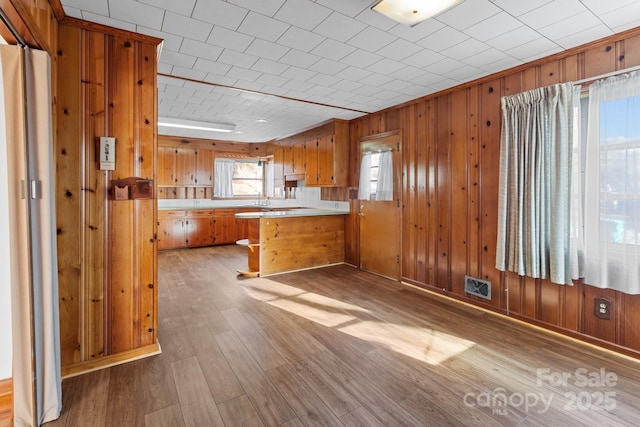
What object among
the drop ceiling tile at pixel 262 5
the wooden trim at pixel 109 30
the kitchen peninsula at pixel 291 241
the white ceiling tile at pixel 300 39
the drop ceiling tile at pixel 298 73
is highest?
the drop ceiling tile at pixel 298 73

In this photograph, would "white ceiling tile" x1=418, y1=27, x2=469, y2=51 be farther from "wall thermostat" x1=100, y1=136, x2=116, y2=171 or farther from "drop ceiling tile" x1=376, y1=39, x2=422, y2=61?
"wall thermostat" x1=100, y1=136, x2=116, y2=171

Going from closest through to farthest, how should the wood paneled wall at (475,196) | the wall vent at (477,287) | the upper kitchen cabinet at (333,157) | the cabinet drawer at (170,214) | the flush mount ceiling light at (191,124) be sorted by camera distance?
the wood paneled wall at (475,196) < the wall vent at (477,287) < the flush mount ceiling light at (191,124) < the upper kitchen cabinet at (333,157) < the cabinet drawer at (170,214)

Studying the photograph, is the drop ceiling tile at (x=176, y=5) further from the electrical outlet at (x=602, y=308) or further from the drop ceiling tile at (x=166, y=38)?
the electrical outlet at (x=602, y=308)

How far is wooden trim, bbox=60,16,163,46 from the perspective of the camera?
2090mm

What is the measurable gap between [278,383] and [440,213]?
271 cm

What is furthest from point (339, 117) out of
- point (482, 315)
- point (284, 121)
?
point (482, 315)

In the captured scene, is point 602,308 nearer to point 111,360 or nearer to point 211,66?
point 111,360

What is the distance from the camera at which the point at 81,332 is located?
2.16 metres

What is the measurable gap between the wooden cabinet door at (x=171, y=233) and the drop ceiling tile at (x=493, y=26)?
20.0ft

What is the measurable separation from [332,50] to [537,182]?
2144mm

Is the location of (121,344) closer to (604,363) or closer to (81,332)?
(81,332)

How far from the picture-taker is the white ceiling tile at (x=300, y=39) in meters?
2.30

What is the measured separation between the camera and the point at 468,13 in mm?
2051

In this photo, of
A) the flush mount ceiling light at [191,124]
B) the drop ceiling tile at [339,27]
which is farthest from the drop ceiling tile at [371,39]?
the flush mount ceiling light at [191,124]
